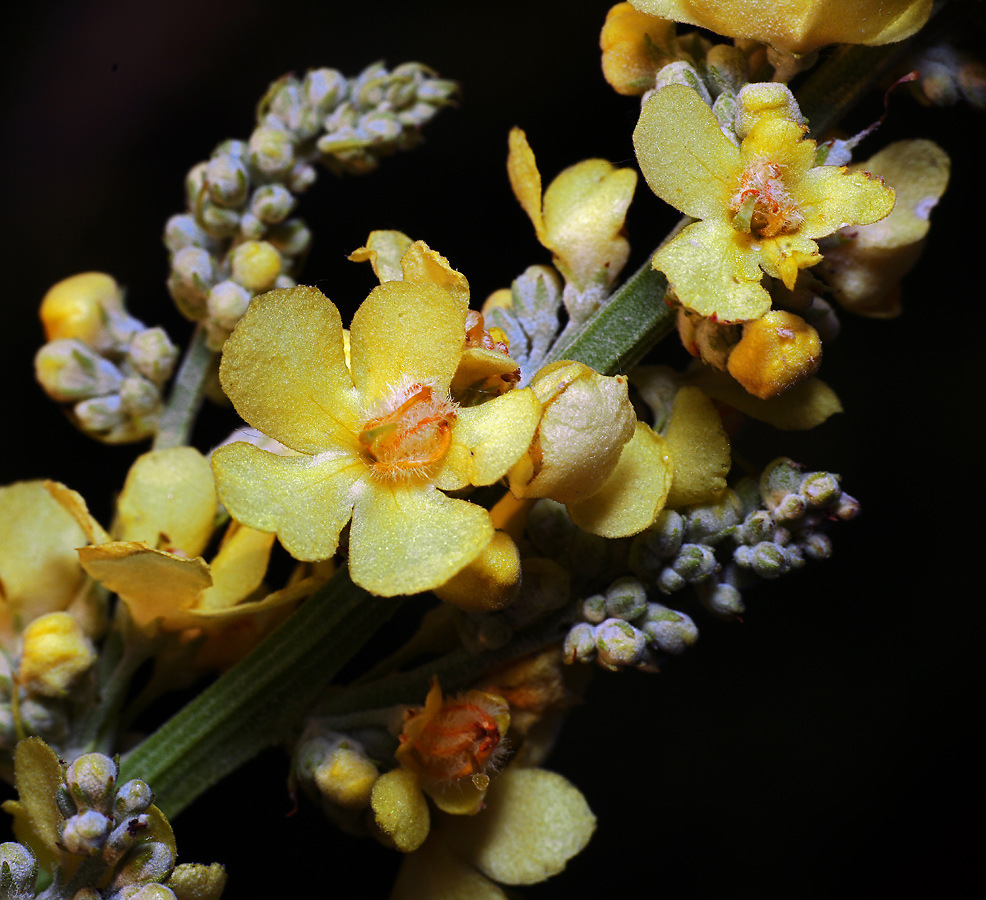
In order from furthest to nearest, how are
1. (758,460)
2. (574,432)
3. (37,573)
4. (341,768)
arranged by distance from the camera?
(758,460)
(37,573)
(341,768)
(574,432)

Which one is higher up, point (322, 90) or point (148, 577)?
point (322, 90)

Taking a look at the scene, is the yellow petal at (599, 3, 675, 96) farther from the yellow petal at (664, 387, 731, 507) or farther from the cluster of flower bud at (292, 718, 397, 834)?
the cluster of flower bud at (292, 718, 397, 834)

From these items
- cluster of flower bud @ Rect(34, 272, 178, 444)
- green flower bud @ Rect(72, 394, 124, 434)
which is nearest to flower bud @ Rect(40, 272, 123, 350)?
cluster of flower bud @ Rect(34, 272, 178, 444)

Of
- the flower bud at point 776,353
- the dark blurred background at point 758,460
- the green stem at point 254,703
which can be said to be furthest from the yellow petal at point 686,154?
the dark blurred background at point 758,460

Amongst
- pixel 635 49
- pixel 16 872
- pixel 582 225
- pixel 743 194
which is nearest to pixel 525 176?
pixel 582 225

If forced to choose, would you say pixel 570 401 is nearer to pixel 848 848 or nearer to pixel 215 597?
pixel 215 597

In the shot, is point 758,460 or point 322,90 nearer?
point 322,90

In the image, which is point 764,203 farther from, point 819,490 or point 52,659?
point 52,659

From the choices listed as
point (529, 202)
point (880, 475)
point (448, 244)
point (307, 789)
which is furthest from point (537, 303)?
point (880, 475)
